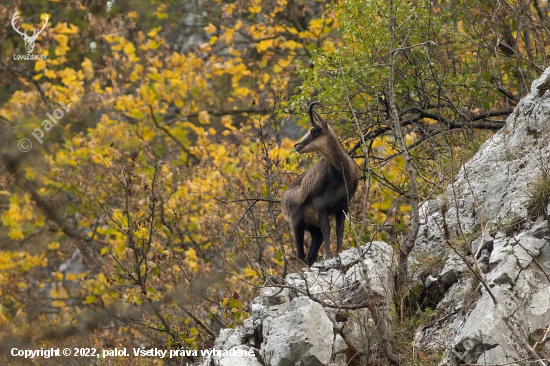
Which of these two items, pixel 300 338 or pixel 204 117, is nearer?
pixel 300 338

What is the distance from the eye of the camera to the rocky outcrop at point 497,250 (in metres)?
5.18

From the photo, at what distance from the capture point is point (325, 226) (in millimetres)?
8555

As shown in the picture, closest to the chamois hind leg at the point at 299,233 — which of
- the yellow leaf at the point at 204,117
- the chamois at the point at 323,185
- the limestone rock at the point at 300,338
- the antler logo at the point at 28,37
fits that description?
the chamois at the point at 323,185

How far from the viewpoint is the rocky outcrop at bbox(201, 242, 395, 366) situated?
567 cm

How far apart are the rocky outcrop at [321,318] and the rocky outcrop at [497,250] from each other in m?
0.45

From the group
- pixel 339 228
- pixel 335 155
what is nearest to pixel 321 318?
pixel 339 228

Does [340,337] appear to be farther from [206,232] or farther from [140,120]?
[140,120]

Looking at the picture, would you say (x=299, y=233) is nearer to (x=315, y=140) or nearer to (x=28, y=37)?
(x=315, y=140)

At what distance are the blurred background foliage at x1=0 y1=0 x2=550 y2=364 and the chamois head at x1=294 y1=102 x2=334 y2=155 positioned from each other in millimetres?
505

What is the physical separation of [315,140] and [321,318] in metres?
3.45

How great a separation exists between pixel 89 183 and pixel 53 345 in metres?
4.00

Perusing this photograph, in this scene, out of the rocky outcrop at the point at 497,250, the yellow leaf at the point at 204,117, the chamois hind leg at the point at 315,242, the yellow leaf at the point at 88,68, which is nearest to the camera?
the rocky outcrop at the point at 497,250

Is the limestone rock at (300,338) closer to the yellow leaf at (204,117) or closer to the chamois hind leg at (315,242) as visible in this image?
the chamois hind leg at (315,242)

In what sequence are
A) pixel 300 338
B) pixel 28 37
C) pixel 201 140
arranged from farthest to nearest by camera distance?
pixel 28 37, pixel 201 140, pixel 300 338
